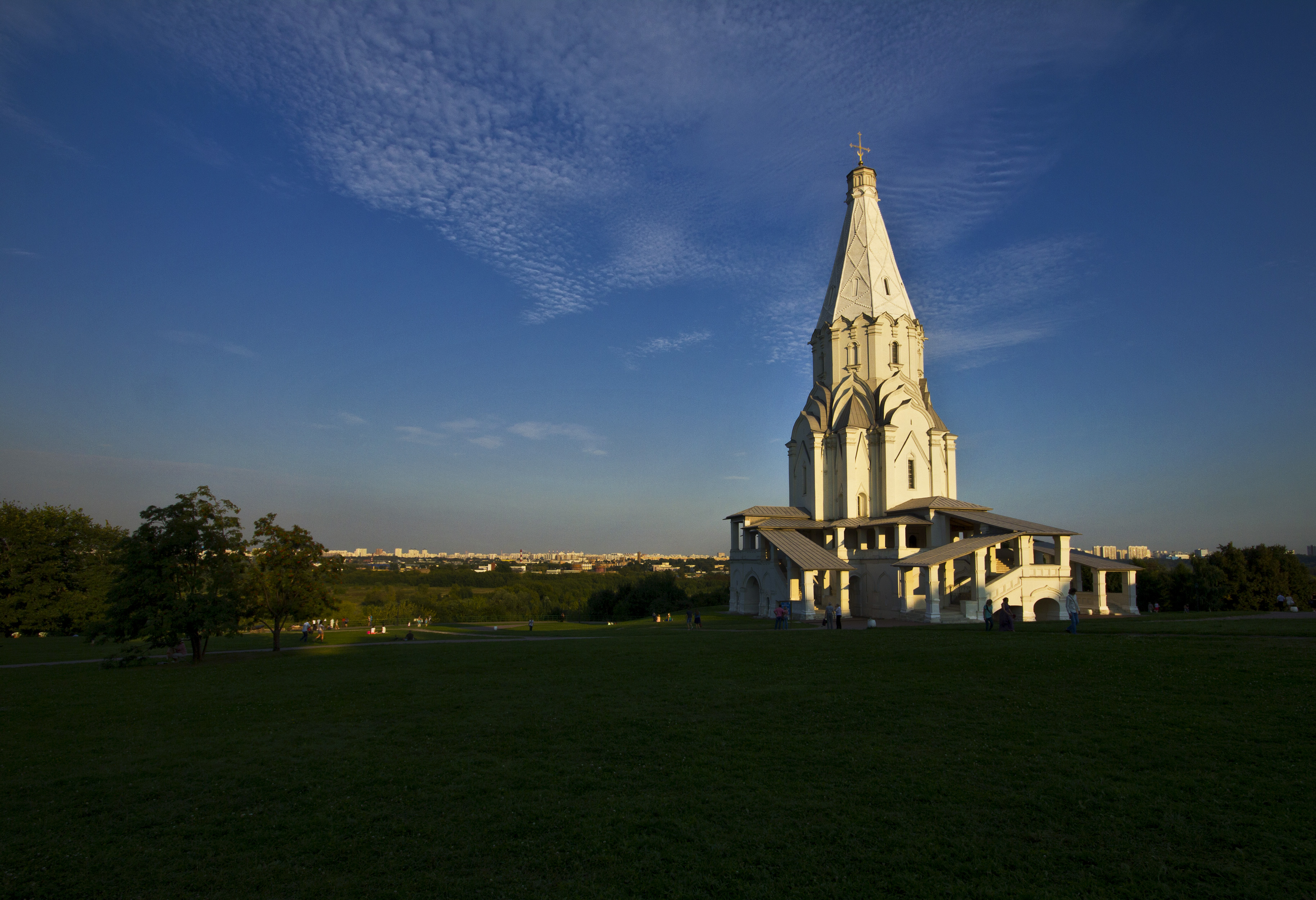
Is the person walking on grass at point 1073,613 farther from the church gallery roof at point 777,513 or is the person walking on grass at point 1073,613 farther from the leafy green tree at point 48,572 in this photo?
the leafy green tree at point 48,572

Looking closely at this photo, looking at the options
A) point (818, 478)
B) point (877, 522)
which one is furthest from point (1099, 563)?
point (818, 478)

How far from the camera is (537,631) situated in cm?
3478

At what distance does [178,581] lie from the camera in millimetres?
21234

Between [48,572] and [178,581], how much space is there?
25681mm

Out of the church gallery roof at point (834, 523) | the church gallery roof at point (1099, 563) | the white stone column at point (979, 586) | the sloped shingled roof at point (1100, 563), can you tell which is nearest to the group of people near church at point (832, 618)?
the white stone column at point (979, 586)

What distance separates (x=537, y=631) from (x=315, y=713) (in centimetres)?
2268

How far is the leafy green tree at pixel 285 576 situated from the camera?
23812 millimetres

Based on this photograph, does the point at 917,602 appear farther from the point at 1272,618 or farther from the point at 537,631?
the point at 537,631

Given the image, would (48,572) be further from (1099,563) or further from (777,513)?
(1099,563)

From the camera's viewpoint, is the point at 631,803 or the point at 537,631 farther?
the point at 537,631

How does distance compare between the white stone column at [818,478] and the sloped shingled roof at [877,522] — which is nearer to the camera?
the sloped shingled roof at [877,522]

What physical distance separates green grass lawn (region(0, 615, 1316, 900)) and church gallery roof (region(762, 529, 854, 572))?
61.2 feet

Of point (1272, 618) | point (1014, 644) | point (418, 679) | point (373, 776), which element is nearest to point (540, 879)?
point (373, 776)

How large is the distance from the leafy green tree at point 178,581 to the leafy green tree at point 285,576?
56.5 inches
